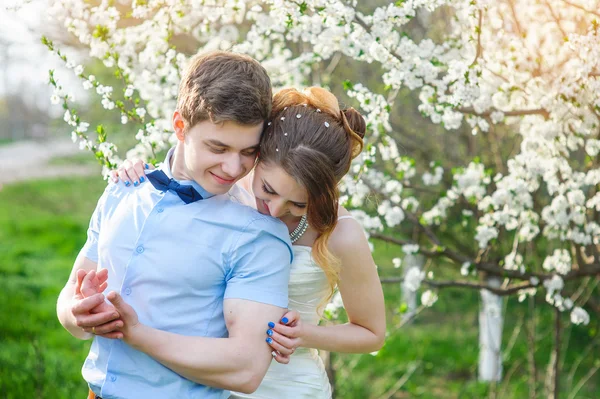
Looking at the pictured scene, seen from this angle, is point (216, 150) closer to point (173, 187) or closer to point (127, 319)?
point (173, 187)

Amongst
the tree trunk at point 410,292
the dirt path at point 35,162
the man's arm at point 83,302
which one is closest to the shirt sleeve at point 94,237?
the man's arm at point 83,302

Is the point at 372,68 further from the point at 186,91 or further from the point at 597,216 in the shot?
the point at 186,91

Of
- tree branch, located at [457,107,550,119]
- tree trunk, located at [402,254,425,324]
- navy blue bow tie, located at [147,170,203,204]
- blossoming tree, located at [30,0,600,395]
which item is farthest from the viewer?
tree trunk, located at [402,254,425,324]

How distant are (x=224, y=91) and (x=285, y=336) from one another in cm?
72

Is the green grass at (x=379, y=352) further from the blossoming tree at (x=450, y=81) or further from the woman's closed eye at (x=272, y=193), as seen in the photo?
the woman's closed eye at (x=272, y=193)

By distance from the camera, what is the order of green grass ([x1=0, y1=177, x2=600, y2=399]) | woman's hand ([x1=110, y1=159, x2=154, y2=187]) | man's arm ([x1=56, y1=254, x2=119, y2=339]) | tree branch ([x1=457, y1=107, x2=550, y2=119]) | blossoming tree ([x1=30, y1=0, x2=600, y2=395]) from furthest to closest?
1. green grass ([x1=0, y1=177, x2=600, y2=399])
2. tree branch ([x1=457, y1=107, x2=550, y2=119])
3. blossoming tree ([x1=30, y1=0, x2=600, y2=395])
4. woman's hand ([x1=110, y1=159, x2=154, y2=187])
5. man's arm ([x1=56, y1=254, x2=119, y2=339])

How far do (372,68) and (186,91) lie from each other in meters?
4.17

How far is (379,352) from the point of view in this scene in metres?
5.38

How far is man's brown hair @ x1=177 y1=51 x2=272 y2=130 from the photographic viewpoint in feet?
6.38

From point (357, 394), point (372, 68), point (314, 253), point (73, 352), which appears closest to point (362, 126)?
point (314, 253)

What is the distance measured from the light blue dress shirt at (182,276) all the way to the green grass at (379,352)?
2.01 metres

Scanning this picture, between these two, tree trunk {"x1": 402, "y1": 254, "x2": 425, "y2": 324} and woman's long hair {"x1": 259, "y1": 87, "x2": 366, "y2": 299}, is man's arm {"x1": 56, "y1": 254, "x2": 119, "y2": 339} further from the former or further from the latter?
tree trunk {"x1": 402, "y1": 254, "x2": 425, "y2": 324}

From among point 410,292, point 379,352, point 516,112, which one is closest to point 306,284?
point 516,112

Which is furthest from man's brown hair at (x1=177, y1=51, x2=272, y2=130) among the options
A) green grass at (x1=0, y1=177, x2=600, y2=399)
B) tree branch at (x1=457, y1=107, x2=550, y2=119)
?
green grass at (x1=0, y1=177, x2=600, y2=399)
